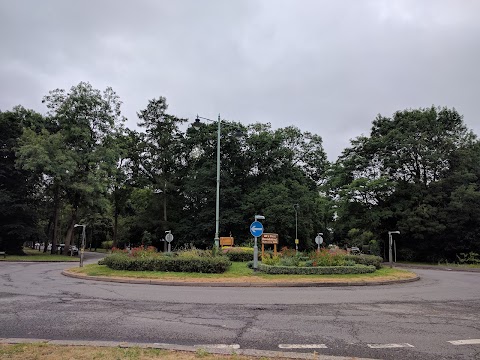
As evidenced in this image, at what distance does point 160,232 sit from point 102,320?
47.2 meters

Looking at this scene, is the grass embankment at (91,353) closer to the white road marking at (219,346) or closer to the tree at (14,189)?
the white road marking at (219,346)

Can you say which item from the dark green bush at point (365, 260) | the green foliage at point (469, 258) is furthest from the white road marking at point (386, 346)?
the green foliage at point (469, 258)

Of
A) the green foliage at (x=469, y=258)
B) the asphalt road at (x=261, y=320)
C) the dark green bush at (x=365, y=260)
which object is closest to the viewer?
the asphalt road at (x=261, y=320)

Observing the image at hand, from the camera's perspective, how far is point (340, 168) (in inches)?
1813

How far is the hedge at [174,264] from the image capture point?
57.0 feet

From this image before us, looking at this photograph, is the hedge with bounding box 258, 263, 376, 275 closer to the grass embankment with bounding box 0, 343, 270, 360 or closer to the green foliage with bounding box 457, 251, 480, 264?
the grass embankment with bounding box 0, 343, 270, 360

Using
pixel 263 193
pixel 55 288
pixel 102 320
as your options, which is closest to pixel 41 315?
pixel 102 320

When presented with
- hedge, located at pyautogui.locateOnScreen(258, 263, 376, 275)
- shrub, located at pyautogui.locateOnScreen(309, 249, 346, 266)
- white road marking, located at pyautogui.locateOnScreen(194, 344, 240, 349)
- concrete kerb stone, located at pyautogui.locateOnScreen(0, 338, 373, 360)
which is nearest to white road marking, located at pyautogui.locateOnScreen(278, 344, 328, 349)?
concrete kerb stone, located at pyautogui.locateOnScreen(0, 338, 373, 360)

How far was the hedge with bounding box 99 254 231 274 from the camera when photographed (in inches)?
684

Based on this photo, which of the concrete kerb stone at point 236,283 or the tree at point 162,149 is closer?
the concrete kerb stone at point 236,283

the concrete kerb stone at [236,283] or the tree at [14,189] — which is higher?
the tree at [14,189]

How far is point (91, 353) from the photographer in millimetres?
5023

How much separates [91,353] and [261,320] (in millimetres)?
3748

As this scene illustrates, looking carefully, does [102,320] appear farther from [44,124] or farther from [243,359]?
[44,124]
